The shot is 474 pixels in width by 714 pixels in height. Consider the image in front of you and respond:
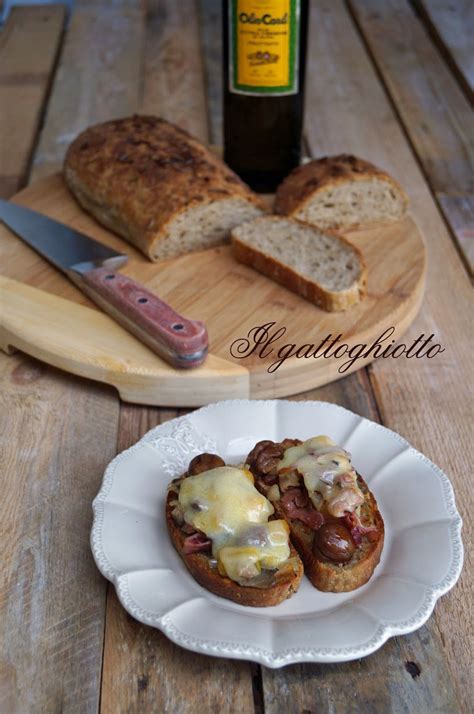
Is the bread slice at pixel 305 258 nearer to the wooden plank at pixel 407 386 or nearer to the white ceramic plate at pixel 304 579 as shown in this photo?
the wooden plank at pixel 407 386

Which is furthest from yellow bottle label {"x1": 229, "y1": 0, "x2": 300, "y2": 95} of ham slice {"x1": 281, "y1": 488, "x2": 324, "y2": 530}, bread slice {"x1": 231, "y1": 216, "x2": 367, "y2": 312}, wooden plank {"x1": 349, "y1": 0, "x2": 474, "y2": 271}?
ham slice {"x1": 281, "y1": 488, "x2": 324, "y2": 530}

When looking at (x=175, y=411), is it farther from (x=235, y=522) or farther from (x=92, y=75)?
(x=92, y=75)

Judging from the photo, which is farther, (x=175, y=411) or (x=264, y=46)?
(x=264, y=46)

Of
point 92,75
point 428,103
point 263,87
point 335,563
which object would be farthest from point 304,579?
point 92,75

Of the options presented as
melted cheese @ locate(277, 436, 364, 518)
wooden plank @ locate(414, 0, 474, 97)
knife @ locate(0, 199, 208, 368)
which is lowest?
knife @ locate(0, 199, 208, 368)

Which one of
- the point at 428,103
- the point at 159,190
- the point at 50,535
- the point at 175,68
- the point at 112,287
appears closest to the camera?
the point at 50,535

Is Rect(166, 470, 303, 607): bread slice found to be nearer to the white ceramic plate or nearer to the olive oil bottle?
the white ceramic plate
